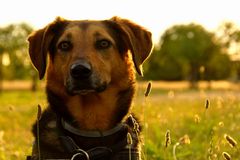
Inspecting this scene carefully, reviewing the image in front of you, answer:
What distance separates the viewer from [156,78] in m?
98.9

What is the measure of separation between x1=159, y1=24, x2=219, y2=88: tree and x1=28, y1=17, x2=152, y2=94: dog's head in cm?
7052

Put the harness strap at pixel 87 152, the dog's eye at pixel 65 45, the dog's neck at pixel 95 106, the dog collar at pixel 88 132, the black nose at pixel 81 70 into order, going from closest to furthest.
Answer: the harness strap at pixel 87 152
the black nose at pixel 81 70
the dog collar at pixel 88 132
the dog's neck at pixel 95 106
the dog's eye at pixel 65 45

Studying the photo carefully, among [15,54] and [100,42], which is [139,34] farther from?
[15,54]

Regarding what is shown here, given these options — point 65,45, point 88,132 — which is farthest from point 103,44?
point 88,132

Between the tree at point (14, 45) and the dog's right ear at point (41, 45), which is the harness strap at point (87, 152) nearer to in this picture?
the dog's right ear at point (41, 45)

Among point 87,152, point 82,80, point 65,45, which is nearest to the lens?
point 87,152

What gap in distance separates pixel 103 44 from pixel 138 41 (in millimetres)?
439

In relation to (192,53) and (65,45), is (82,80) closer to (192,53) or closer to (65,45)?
(65,45)

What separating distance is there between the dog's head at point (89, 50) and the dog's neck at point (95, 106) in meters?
0.15

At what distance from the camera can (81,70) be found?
18.1 feet

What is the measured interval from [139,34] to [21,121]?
1152cm

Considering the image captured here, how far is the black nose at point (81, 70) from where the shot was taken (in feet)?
17.9

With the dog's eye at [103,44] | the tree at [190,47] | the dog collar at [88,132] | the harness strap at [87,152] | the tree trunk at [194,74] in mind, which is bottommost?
the tree trunk at [194,74]

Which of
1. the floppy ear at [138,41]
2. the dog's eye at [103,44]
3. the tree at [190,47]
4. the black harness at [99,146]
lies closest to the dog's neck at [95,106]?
the black harness at [99,146]
